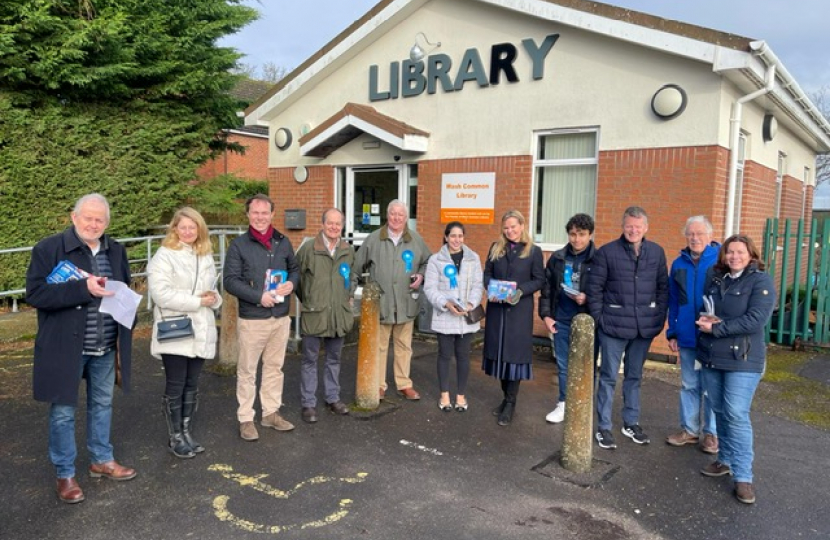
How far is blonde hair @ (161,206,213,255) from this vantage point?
427cm

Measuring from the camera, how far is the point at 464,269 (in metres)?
5.44

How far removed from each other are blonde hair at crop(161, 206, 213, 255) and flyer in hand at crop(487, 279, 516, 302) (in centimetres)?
227

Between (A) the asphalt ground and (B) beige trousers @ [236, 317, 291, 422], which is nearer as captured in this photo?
(A) the asphalt ground

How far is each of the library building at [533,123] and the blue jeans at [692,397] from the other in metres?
2.57

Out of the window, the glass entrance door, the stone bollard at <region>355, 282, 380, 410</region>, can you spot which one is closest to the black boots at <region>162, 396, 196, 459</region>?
the stone bollard at <region>355, 282, 380, 410</region>

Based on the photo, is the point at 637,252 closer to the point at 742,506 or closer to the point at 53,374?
the point at 742,506

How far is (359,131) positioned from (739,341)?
6.86 m

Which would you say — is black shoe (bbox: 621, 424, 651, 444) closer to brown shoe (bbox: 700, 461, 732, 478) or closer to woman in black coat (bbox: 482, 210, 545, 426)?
brown shoe (bbox: 700, 461, 732, 478)

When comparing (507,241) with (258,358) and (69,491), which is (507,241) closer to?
(258,358)

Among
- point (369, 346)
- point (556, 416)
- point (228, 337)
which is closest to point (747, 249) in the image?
point (556, 416)

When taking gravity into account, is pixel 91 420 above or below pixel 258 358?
below

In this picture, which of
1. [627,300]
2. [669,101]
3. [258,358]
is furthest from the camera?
[669,101]

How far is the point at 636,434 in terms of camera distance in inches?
192

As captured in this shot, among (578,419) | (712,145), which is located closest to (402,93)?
(712,145)
